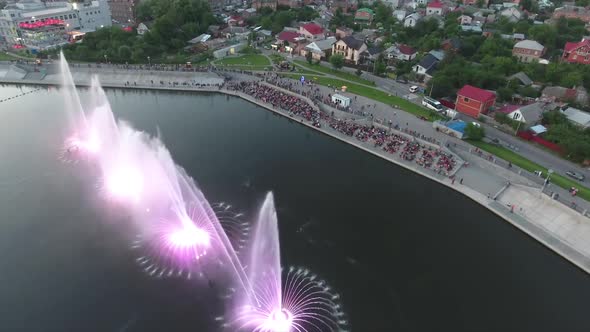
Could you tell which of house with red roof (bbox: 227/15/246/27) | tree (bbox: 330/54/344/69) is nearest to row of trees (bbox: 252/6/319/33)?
house with red roof (bbox: 227/15/246/27)

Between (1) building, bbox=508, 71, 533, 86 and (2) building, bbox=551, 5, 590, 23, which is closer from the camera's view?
(1) building, bbox=508, 71, 533, 86

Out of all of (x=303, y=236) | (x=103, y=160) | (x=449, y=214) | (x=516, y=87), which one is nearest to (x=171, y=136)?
(x=103, y=160)

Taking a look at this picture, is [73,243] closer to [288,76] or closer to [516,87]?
[288,76]

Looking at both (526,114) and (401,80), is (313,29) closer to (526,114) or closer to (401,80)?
(401,80)

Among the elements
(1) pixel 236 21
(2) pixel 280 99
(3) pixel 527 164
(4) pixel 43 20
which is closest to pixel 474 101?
(3) pixel 527 164

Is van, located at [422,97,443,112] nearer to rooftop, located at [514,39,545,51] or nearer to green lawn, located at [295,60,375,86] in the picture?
green lawn, located at [295,60,375,86]

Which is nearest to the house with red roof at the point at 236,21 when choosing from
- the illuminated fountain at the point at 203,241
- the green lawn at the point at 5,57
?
the green lawn at the point at 5,57

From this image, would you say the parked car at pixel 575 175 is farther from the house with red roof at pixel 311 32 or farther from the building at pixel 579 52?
the house with red roof at pixel 311 32
